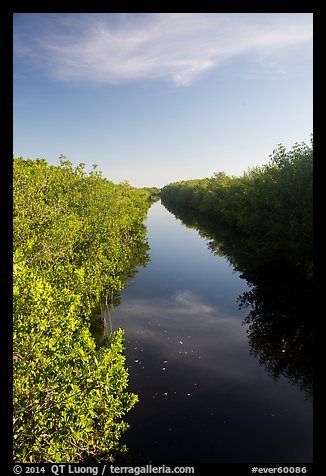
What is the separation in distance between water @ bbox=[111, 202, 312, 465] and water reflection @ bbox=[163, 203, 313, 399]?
3.08ft

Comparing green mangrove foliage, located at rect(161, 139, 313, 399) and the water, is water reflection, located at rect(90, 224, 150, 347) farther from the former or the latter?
green mangrove foliage, located at rect(161, 139, 313, 399)

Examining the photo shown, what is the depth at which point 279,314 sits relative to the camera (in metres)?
30.2

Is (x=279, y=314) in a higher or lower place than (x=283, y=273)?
lower

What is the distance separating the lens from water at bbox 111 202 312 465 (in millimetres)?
15617

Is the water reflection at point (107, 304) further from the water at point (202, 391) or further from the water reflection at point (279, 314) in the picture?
the water reflection at point (279, 314)

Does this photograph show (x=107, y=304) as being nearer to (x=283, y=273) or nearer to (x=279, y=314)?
(x=279, y=314)

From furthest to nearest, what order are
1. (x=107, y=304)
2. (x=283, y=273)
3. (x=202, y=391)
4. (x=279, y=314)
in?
(x=283, y=273) < (x=107, y=304) < (x=279, y=314) < (x=202, y=391)

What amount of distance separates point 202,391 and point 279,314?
1342 centimetres

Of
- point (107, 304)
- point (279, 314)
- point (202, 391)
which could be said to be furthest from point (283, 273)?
point (202, 391)

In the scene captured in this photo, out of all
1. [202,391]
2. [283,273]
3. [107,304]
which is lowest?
[202,391]

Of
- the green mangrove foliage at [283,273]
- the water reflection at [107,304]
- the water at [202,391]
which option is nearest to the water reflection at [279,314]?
the green mangrove foliage at [283,273]
